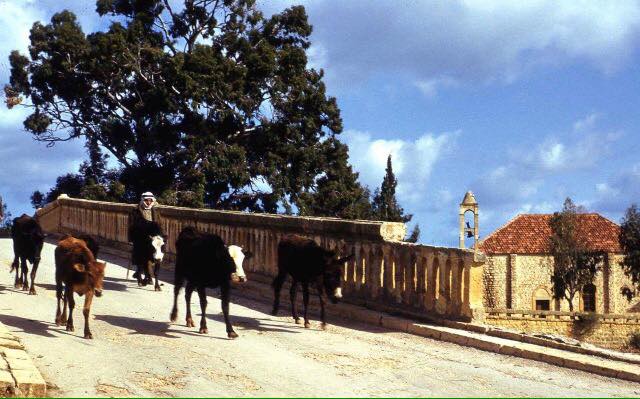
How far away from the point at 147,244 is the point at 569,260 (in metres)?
54.9

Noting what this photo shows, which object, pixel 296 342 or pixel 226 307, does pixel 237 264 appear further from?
pixel 296 342

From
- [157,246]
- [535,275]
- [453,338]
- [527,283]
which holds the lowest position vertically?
[527,283]

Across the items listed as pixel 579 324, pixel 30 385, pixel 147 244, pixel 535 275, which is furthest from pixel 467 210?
pixel 30 385

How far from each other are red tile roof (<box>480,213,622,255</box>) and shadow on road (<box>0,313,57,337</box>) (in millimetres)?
57312

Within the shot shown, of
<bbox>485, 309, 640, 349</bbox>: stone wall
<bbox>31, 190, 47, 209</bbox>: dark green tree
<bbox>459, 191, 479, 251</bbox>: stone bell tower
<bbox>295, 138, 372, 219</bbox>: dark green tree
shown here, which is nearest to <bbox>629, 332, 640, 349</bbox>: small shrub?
<bbox>485, 309, 640, 349</bbox>: stone wall

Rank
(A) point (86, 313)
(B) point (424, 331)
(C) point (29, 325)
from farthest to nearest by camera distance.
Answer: (B) point (424, 331), (C) point (29, 325), (A) point (86, 313)

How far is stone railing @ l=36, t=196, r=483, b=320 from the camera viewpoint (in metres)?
12.8

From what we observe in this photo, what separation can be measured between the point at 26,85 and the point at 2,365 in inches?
1575

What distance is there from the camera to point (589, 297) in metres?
68.1

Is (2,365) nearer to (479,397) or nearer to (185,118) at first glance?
(479,397)

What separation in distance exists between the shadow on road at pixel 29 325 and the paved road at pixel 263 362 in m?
0.01

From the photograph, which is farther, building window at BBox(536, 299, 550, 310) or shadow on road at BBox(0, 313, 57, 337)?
building window at BBox(536, 299, 550, 310)

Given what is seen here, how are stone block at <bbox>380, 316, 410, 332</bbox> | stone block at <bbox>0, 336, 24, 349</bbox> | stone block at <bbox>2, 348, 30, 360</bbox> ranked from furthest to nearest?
stone block at <bbox>380, 316, 410, 332</bbox> < stone block at <bbox>0, 336, 24, 349</bbox> < stone block at <bbox>2, 348, 30, 360</bbox>

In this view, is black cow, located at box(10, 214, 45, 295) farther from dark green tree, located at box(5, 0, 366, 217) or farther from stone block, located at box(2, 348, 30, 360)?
dark green tree, located at box(5, 0, 366, 217)
